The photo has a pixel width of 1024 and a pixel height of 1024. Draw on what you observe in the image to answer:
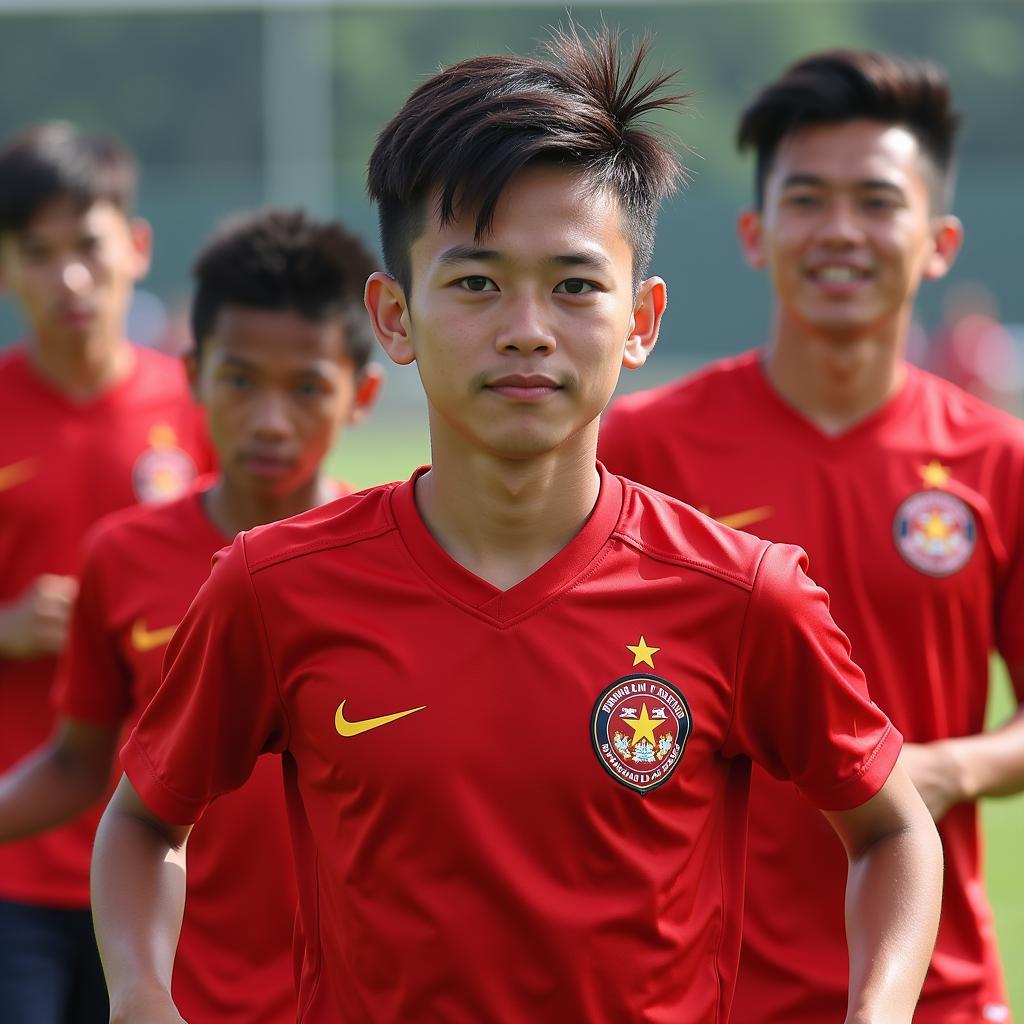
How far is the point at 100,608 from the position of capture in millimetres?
3988

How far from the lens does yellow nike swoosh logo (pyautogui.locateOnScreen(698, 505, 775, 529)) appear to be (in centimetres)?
385

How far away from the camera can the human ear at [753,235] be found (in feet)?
14.3

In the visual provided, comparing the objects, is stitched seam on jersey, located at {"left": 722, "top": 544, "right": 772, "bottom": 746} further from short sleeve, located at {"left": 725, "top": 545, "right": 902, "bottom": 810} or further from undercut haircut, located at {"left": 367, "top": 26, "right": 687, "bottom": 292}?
undercut haircut, located at {"left": 367, "top": 26, "right": 687, "bottom": 292}

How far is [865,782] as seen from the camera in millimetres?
2629

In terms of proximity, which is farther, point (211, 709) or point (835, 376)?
point (835, 376)

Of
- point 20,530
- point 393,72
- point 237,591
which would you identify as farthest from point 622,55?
point 393,72

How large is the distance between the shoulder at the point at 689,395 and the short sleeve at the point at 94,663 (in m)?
1.13

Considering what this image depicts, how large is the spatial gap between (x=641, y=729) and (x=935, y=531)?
4.77 ft

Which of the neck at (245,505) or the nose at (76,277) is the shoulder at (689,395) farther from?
the nose at (76,277)

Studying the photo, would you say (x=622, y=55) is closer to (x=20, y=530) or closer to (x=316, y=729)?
(x=316, y=729)

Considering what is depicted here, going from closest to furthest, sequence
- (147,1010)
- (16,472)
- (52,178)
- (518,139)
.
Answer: (147,1010) < (518,139) < (16,472) < (52,178)

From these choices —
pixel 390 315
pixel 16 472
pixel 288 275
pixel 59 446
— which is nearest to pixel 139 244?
pixel 59 446

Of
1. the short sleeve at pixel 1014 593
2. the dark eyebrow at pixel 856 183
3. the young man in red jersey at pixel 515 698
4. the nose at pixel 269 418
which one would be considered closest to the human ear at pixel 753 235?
the dark eyebrow at pixel 856 183

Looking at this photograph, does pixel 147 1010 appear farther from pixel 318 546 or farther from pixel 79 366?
pixel 79 366
